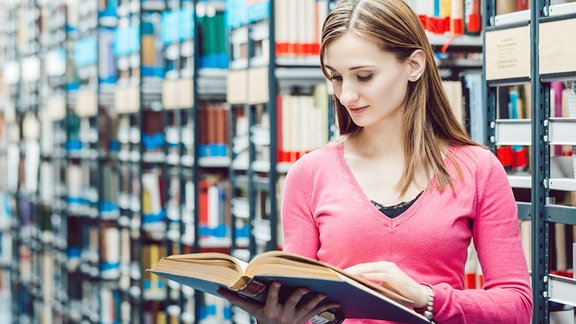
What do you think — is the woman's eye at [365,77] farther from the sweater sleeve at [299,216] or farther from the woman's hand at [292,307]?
the woman's hand at [292,307]

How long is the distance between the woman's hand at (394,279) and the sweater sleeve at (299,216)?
20 centimetres

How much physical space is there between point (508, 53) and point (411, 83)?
836mm

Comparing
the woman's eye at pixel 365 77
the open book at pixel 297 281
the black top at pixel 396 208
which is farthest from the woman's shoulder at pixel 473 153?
the open book at pixel 297 281

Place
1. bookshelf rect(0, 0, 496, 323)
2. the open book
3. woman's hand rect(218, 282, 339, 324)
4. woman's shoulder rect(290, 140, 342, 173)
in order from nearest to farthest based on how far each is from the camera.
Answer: the open book < woman's hand rect(218, 282, 339, 324) < woman's shoulder rect(290, 140, 342, 173) < bookshelf rect(0, 0, 496, 323)

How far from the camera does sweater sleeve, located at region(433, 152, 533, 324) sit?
1628 millimetres

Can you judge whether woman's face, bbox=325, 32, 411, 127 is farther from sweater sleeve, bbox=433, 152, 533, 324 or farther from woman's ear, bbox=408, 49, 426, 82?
sweater sleeve, bbox=433, 152, 533, 324

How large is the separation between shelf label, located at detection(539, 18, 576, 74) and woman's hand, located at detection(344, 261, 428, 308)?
96 centimetres

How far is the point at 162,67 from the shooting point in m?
5.61

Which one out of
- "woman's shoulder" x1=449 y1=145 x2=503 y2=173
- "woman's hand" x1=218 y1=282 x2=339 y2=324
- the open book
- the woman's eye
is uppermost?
the woman's eye

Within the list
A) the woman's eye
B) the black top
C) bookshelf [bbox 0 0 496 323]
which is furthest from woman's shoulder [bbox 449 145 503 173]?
bookshelf [bbox 0 0 496 323]

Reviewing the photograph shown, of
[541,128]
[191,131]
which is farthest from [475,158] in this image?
[191,131]

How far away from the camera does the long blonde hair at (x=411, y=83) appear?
1735 millimetres

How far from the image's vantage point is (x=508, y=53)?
8.38 ft

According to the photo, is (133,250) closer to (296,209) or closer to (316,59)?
(316,59)
